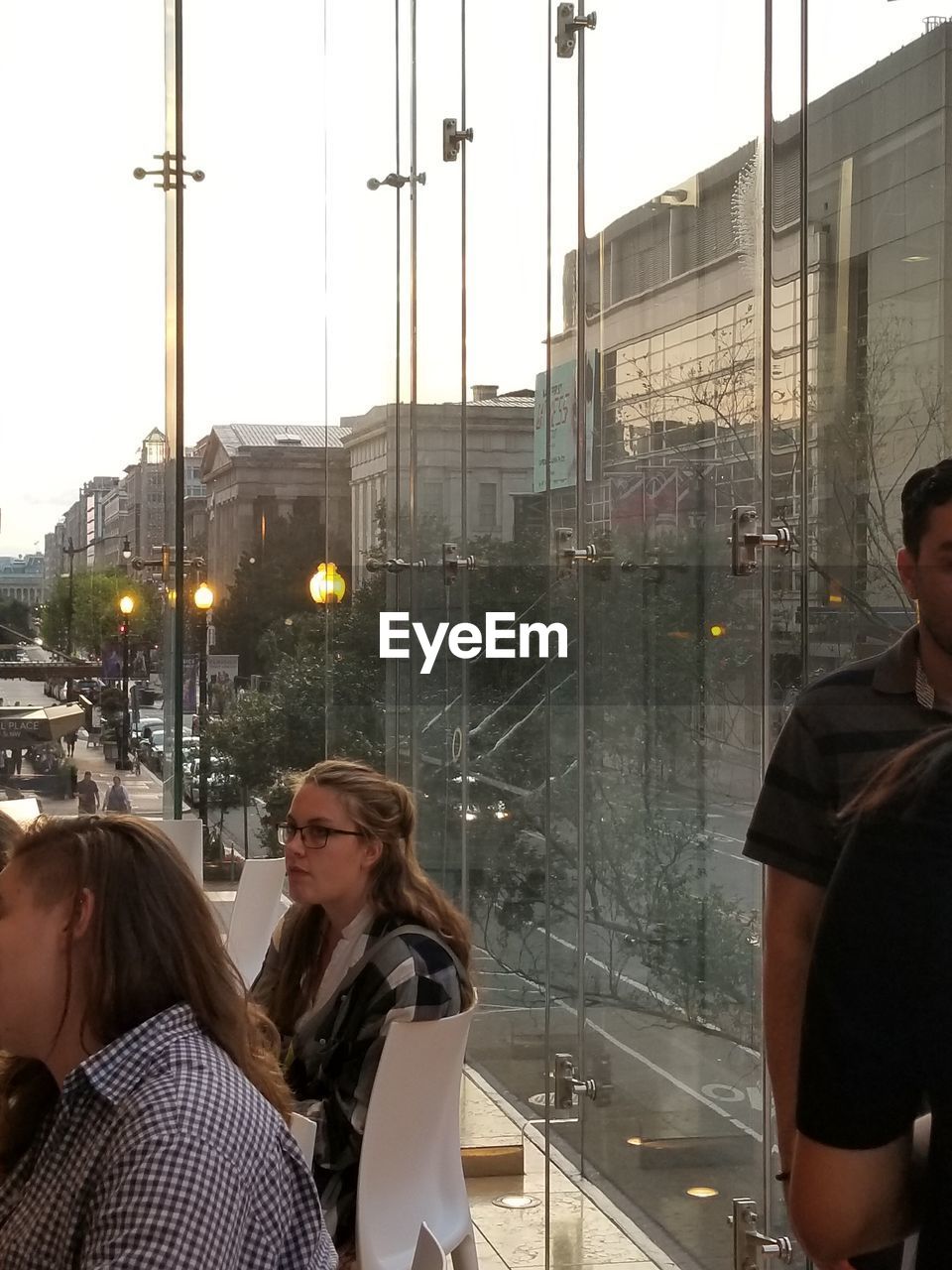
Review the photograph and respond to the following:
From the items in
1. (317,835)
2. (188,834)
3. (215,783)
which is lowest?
(188,834)

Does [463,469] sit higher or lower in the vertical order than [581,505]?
higher

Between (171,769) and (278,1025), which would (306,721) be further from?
(278,1025)

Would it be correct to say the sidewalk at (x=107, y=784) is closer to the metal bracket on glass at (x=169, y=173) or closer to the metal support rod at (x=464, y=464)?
the metal support rod at (x=464, y=464)

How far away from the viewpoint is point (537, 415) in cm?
443

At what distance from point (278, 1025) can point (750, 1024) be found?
2.89 ft

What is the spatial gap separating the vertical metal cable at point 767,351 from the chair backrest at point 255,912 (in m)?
1.98

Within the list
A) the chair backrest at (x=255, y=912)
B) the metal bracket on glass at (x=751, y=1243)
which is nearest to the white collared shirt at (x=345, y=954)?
the metal bracket on glass at (x=751, y=1243)

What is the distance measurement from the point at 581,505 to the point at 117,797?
8.66 feet

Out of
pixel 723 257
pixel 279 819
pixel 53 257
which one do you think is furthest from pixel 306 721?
pixel 723 257

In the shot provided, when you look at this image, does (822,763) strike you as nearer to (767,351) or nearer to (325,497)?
(767,351)

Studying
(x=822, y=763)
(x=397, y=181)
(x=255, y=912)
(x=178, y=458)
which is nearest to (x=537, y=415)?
(x=397, y=181)

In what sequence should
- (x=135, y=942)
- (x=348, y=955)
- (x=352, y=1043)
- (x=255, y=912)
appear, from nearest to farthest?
(x=135, y=942), (x=352, y=1043), (x=348, y=955), (x=255, y=912)

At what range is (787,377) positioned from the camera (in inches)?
112

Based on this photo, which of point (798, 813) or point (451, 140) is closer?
point (798, 813)
